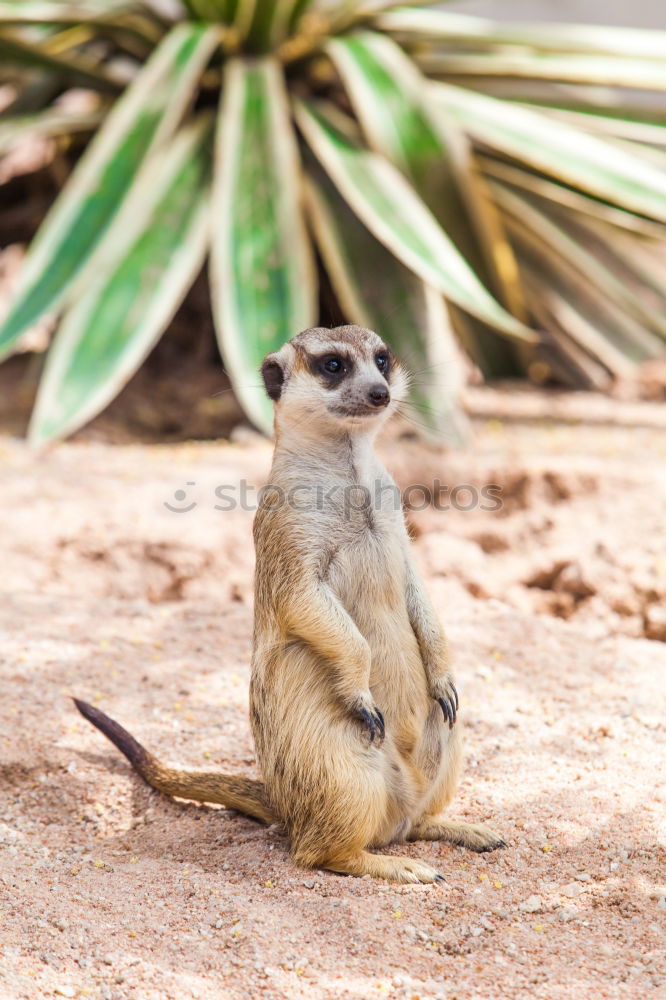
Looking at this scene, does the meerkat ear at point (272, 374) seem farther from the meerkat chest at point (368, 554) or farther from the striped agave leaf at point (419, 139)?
the striped agave leaf at point (419, 139)

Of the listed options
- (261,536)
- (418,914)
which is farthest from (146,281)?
(418,914)

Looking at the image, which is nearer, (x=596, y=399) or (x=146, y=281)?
(x=146, y=281)

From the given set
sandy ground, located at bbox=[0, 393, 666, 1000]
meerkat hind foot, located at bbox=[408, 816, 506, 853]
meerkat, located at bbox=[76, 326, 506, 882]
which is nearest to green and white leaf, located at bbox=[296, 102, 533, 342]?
sandy ground, located at bbox=[0, 393, 666, 1000]

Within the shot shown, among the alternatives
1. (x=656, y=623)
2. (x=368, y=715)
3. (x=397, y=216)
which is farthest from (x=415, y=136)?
(x=368, y=715)

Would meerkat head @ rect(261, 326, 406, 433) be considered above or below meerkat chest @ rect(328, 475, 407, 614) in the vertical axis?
above

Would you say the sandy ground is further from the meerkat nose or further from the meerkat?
the meerkat nose

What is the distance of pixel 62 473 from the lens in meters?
4.44

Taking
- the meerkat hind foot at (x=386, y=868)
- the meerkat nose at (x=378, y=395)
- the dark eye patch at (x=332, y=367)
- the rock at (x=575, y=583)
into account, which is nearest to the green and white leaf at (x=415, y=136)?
the rock at (x=575, y=583)

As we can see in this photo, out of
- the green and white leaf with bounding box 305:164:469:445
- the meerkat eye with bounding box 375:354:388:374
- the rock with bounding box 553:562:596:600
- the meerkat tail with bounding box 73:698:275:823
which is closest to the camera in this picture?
the meerkat tail with bounding box 73:698:275:823

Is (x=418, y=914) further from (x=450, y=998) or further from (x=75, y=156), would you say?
(x=75, y=156)

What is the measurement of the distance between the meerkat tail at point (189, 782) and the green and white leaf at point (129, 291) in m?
1.92

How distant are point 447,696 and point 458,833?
11.9 inches

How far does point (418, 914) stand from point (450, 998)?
270 mm

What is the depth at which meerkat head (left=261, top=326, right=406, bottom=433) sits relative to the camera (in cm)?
242
